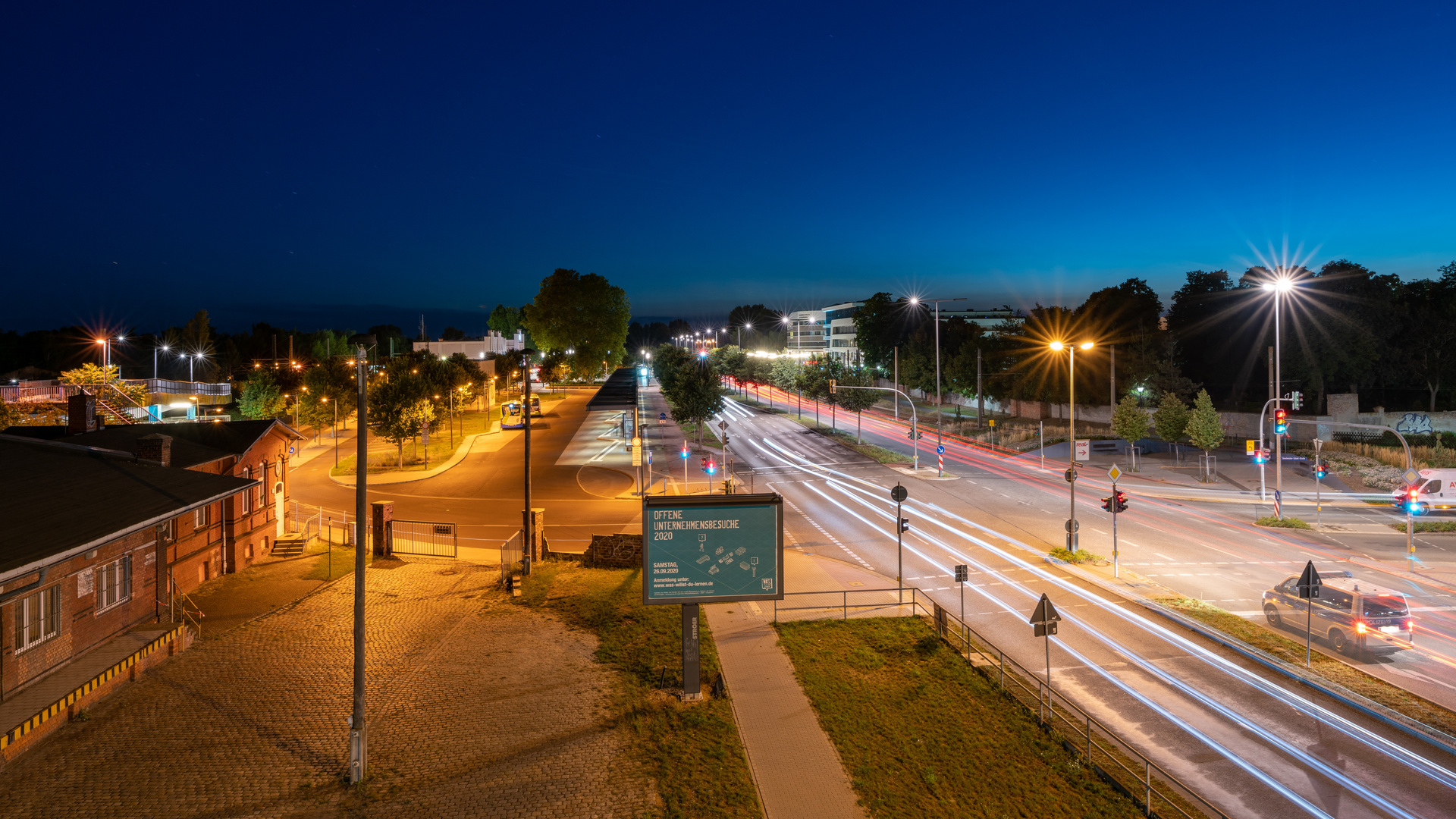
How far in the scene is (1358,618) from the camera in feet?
53.7

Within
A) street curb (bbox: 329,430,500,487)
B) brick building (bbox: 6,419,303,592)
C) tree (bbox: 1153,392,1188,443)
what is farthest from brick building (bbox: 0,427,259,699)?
tree (bbox: 1153,392,1188,443)

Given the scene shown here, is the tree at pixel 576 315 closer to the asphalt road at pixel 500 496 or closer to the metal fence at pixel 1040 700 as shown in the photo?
the asphalt road at pixel 500 496

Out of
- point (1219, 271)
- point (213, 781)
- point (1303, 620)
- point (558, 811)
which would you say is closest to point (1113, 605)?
point (1303, 620)

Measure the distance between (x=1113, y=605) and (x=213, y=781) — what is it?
781 inches

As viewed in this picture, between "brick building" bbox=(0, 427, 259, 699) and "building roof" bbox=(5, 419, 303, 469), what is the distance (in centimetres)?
264

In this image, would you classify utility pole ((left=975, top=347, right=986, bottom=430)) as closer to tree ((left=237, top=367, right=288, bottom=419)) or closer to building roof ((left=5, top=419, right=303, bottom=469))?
building roof ((left=5, top=419, right=303, bottom=469))

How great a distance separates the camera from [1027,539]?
91.8ft

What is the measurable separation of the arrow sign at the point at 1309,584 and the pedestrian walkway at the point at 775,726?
434 inches

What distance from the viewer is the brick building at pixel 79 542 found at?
12008 millimetres

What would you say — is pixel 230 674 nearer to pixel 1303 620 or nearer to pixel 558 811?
pixel 558 811

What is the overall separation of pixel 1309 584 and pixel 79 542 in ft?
75.1

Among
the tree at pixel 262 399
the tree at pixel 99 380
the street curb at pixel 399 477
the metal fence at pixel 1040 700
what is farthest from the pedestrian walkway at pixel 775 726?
the tree at pixel 262 399

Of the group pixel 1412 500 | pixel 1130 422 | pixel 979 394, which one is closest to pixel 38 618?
pixel 1412 500

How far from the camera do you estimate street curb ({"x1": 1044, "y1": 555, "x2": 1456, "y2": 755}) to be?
12.2m
